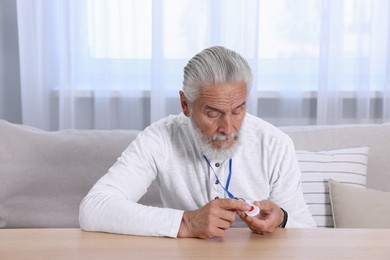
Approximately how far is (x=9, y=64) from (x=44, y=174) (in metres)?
0.93

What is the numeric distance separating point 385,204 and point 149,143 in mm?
899

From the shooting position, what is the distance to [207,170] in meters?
2.15

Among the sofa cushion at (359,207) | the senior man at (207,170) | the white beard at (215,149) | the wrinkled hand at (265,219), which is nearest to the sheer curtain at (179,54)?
the sofa cushion at (359,207)

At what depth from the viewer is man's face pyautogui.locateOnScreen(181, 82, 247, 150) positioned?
1.96 m

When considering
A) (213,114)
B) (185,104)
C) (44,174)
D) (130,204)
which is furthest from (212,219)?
(44,174)

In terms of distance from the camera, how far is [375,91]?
3361 millimetres

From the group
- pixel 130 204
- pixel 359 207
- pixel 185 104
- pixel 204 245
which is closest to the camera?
pixel 204 245

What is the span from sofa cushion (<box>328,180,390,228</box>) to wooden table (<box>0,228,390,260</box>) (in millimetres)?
666

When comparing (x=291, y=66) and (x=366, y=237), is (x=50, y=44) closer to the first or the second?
(x=291, y=66)

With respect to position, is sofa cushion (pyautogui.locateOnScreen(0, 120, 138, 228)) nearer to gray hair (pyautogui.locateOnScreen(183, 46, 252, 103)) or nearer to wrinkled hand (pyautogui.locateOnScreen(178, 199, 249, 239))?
gray hair (pyautogui.locateOnScreen(183, 46, 252, 103))

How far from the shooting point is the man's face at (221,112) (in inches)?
77.0

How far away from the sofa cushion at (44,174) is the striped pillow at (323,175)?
704 mm

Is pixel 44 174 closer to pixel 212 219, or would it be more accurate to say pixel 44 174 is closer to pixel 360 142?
pixel 212 219

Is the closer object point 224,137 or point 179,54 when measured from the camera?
point 224,137
